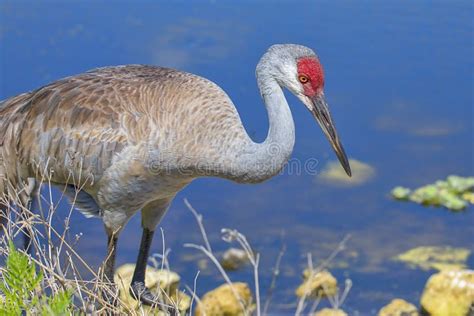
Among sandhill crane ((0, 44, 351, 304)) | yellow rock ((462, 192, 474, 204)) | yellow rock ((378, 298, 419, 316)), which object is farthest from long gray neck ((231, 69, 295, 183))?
yellow rock ((462, 192, 474, 204))

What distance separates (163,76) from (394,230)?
9.67 ft

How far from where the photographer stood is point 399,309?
21.5 ft

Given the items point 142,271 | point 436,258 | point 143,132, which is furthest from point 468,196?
point 143,132

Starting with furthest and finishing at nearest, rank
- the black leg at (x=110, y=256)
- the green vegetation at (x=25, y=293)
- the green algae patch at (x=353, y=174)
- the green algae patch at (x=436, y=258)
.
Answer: the green algae patch at (x=353, y=174)
the green algae patch at (x=436, y=258)
the black leg at (x=110, y=256)
the green vegetation at (x=25, y=293)

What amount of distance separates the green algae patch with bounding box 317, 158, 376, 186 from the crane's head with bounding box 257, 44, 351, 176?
3229 mm

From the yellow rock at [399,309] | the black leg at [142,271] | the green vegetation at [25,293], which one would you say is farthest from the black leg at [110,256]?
the yellow rock at [399,309]

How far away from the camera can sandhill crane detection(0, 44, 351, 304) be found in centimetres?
457

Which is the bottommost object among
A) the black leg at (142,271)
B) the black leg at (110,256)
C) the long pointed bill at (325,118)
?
the black leg at (142,271)

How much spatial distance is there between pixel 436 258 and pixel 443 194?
1.98 feet

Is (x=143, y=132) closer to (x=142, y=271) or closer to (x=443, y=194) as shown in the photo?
(x=142, y=271)

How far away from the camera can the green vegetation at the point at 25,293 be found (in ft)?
10.4

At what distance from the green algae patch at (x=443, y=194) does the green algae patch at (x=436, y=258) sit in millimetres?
455

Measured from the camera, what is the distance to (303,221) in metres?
7.45

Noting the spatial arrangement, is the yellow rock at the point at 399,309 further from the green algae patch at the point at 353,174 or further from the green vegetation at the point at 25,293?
the green vegetation at the point at 25,293
